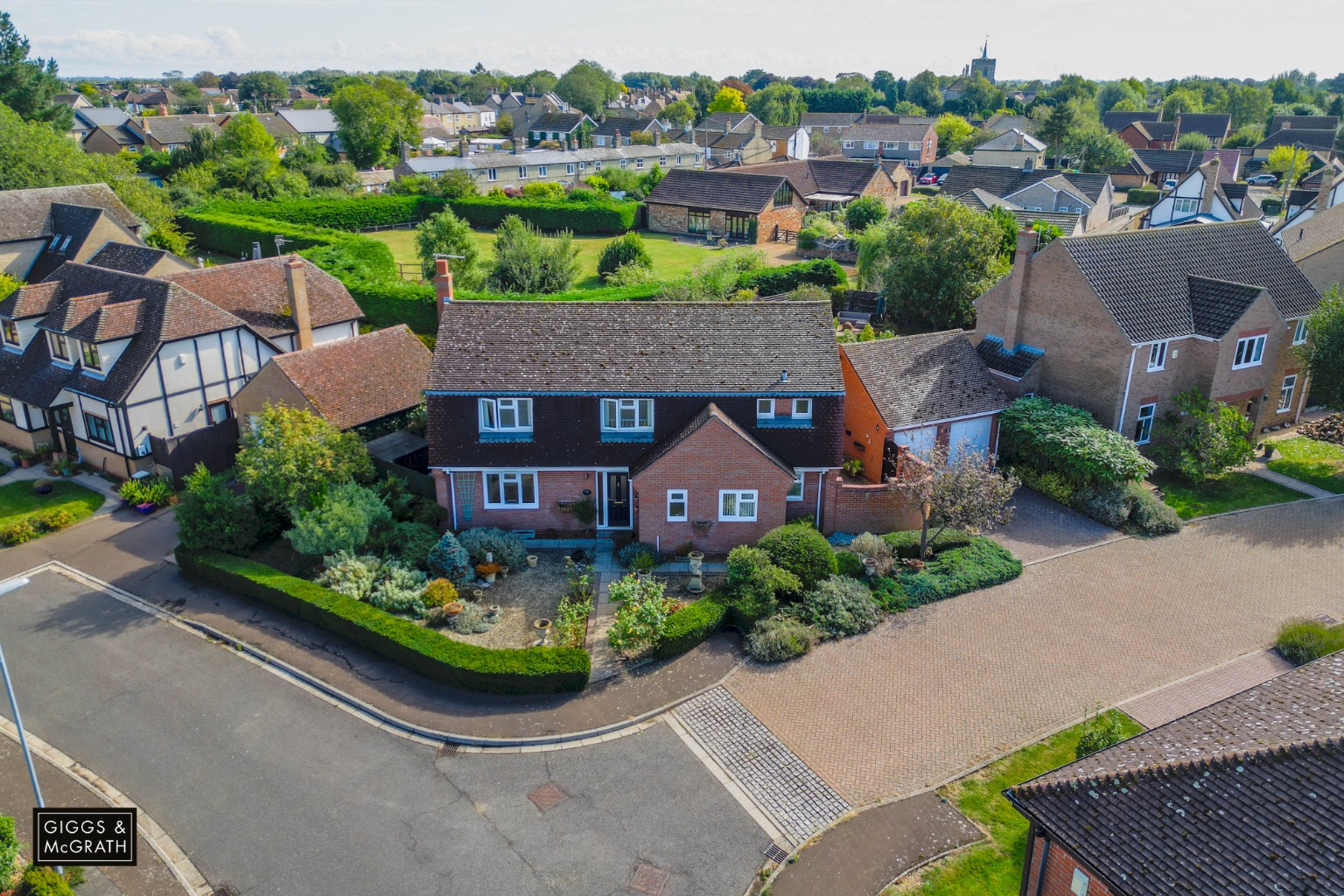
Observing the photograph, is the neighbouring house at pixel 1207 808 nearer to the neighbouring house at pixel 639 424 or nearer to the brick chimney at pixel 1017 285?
the neighbouring house at pixel 639 424

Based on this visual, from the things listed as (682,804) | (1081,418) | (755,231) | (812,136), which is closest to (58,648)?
(682,804)

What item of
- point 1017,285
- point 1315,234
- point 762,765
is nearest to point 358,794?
point 762,765

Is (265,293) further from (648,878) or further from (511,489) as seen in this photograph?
(648,878)

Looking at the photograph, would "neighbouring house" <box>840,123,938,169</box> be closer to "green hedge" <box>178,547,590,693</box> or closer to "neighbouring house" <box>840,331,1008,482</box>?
"neighbouring house" <box>840,331,1008,482</box>

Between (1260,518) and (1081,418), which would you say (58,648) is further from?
(1260,518)

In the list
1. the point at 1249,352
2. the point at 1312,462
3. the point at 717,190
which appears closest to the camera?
the point at 1249,352

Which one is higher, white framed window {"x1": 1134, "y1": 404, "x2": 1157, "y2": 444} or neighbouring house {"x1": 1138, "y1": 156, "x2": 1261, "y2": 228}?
neighbouring house {"x1": 1138, "y1": 156, "x2": 1261, "y2": 228}

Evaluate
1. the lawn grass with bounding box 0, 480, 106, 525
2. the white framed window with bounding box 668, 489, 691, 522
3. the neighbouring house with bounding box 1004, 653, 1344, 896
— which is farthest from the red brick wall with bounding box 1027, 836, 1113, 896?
the lawn grass with bounding box 0, 480, 106, 525
